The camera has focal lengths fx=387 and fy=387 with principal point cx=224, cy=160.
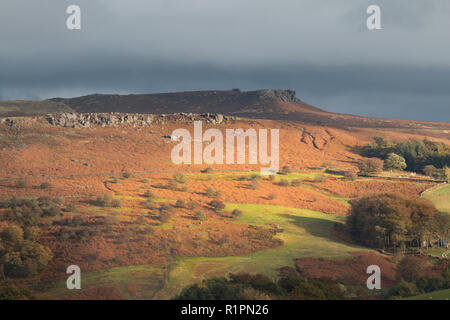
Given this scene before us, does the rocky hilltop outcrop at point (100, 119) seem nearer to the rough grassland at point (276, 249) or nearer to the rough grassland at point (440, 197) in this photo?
the rough grassland at point (276, 249)

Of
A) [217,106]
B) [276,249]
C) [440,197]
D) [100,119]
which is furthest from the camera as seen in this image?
[217,106]

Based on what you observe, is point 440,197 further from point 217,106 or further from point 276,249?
point 217,106

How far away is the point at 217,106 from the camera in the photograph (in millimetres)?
116375

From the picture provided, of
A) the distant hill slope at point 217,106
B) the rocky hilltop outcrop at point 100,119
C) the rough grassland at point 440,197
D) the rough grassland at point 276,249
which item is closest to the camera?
the rough grassland at point 276,249

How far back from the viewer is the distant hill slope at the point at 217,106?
3937 inches

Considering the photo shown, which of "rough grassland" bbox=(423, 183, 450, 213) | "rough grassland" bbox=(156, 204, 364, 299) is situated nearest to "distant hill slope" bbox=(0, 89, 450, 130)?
"rough grassland" bbox=(423, 183, 450, 213)

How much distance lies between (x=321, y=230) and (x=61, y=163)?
30305mm

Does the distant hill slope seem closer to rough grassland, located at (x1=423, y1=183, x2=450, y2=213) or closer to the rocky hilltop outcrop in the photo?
the rocky hilltop outcrop

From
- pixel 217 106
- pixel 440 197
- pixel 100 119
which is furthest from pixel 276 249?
pixel 217 106

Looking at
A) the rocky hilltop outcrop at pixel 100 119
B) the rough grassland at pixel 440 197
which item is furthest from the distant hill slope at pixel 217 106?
the rough grassland at pixel 440 197

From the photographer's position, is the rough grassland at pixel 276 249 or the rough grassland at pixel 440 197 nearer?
the rough grassland at pixel 276 249

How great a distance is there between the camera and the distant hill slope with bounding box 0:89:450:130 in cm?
10000

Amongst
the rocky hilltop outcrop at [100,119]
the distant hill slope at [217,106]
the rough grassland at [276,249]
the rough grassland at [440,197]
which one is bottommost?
the rough grassland at [276,249]
